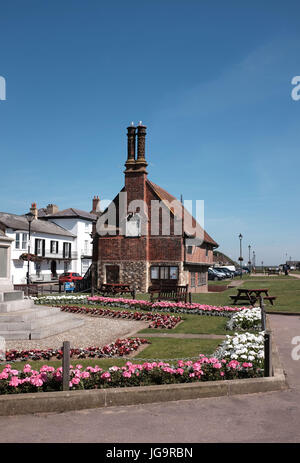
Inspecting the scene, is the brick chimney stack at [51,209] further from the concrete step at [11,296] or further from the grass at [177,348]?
the grass at [177,348]

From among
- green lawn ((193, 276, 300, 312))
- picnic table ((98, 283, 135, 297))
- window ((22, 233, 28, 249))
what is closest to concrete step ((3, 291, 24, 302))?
green lawn ((193, 276, 300, 312))

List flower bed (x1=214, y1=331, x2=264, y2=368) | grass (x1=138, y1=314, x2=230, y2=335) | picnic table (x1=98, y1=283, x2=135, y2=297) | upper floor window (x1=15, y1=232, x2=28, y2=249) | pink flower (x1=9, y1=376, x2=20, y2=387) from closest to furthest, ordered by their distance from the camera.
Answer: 1. pink flower (x1=9, y1=376, x2=20, y2=387)
2. flower bed (x1=214, y1=331, x2=264, y2=368)
3. grass (x1=138, y1=314, x2=230, y2=335)
4. picnic table (x1=98, y1=283, x2=135, y2=297)
5. upper floor window (x1=15, y1=232, x2=28, y2=249)

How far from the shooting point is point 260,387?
24.8 ft

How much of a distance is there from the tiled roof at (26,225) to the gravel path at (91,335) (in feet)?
115

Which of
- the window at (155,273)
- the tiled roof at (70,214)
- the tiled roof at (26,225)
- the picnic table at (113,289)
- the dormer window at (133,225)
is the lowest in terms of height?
the picnic table at (113,289)

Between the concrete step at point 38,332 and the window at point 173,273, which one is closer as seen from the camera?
the concrete step at point 38,332

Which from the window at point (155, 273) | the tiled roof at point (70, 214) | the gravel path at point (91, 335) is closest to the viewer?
the gravel path at point (91, 335)

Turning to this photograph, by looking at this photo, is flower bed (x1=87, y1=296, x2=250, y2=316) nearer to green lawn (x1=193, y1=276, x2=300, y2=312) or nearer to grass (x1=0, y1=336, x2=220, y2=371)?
green lawn (x1=193, y1=276, x2=300, y2=312)

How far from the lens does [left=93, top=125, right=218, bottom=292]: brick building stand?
114 feet

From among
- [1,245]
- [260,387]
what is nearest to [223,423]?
[260,387]

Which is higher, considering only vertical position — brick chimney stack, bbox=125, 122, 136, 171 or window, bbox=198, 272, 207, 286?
brick chimney stack, bbox=125, 122, 136, 171

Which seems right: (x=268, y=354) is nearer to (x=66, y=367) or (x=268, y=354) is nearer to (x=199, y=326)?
(x=66, y=367)

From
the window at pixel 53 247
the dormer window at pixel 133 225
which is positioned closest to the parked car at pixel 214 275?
the window at pixel 53 247

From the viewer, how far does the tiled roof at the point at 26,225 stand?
49562 millimetres
